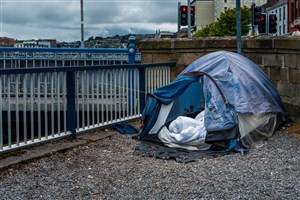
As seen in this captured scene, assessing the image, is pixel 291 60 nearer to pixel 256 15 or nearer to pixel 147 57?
pixel 147 57

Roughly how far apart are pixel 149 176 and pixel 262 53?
16.8 feet

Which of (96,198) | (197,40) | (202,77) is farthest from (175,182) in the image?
(197,40)

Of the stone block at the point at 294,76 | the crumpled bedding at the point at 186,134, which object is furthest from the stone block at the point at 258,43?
the crumpled bedding at the point at 186,134

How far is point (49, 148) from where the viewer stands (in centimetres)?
704

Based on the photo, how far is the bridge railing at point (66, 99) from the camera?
6.93 metres

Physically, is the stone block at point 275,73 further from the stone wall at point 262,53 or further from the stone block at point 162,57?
the stone block at point 162,57

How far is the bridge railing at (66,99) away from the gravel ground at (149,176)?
695mm

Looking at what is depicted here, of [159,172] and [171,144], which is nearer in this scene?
[159,172]

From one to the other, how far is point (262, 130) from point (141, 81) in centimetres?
286

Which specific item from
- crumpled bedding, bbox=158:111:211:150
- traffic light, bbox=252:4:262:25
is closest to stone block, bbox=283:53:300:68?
crumpled bedding, bbox=158:111:211:150

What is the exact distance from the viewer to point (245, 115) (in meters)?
7.54

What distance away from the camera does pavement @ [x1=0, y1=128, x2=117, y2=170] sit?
624 centimetres

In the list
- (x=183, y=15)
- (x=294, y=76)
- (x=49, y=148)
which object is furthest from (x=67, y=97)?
(x=183, y=15)

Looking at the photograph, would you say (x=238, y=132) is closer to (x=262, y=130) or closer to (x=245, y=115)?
(x=245, y=115)
